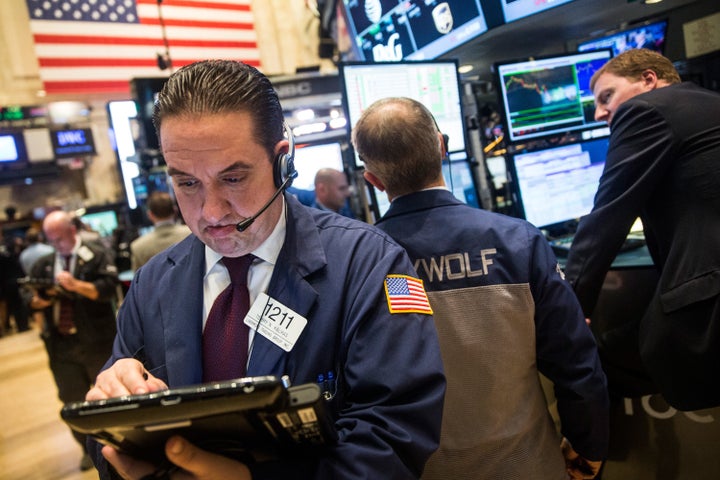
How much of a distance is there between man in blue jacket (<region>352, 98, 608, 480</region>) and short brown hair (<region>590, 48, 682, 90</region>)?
95 cm

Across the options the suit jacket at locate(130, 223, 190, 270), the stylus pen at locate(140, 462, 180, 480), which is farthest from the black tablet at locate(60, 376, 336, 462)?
the suit jacket at locate(130, 223, 190, 270)

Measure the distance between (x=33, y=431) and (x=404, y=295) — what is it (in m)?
4.56

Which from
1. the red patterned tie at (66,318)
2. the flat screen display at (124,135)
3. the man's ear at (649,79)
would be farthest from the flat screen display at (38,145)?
the man's ear at (649,79)

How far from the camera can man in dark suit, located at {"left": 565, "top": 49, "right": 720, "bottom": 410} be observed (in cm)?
143

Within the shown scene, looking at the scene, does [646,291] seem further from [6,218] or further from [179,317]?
[6,218]

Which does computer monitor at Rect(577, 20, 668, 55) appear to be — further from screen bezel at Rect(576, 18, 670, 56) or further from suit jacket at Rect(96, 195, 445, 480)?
suit jacket at Rect(96, 195, 445, 480)

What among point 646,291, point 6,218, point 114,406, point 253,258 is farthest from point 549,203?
point 6,218

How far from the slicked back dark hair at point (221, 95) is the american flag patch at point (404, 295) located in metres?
0.35

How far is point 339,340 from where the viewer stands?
2.77 feet

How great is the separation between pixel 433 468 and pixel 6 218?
44.8ft

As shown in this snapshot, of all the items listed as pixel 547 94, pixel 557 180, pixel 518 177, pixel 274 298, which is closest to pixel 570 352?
pixel 274 298

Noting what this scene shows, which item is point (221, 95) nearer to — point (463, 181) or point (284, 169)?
point (284, 169)

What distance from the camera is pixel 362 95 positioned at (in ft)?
6.60

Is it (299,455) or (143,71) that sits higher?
(143,71)
